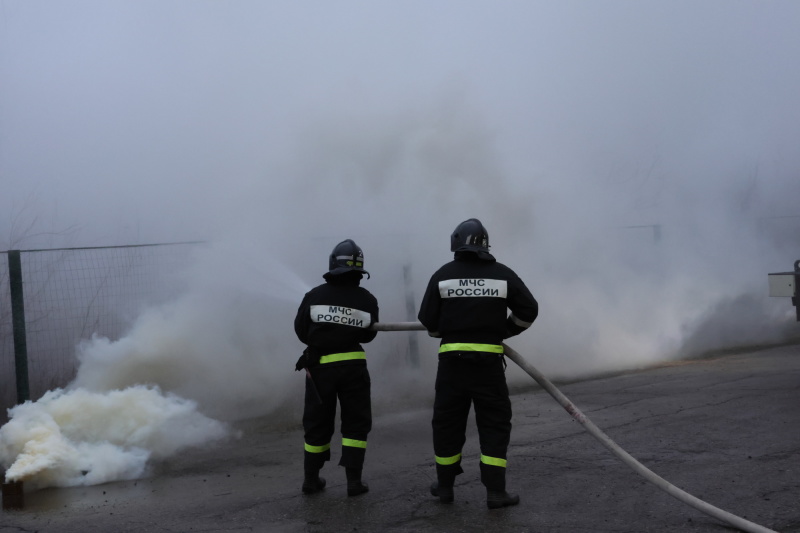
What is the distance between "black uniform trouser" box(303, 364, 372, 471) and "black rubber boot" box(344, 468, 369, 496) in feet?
0.32

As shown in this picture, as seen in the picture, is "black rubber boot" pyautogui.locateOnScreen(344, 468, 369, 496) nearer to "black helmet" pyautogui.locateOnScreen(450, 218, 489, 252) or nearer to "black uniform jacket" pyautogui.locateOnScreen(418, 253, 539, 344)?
"black uniform jacket" pyautogui.locateOnScreen(418, 253, 539, 344)

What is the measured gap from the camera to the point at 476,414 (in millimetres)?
4375

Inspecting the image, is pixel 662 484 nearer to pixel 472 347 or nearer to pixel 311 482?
pixel 472 347

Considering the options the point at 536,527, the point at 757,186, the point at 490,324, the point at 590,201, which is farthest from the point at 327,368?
the point at 757,186

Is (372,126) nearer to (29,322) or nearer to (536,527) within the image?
(29,322)

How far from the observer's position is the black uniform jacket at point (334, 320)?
475 cm

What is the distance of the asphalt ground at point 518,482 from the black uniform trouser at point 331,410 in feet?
0.86

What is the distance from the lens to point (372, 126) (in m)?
8.51

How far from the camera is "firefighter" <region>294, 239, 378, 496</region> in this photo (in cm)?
470

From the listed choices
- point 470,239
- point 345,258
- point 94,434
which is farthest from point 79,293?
point 470,239

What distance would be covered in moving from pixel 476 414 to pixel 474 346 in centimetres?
38

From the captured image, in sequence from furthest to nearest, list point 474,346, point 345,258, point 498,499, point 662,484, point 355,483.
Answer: point 345,258
point 355,483
point 474,346
point 498,499
point 662,484

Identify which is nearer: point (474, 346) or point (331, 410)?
point (474, 346)

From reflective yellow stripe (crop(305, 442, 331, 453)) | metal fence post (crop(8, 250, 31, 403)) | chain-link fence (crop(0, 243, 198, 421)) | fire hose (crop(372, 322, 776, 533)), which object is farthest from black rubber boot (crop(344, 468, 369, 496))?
chain-link fence (crop(0, 243, 198, 421))
